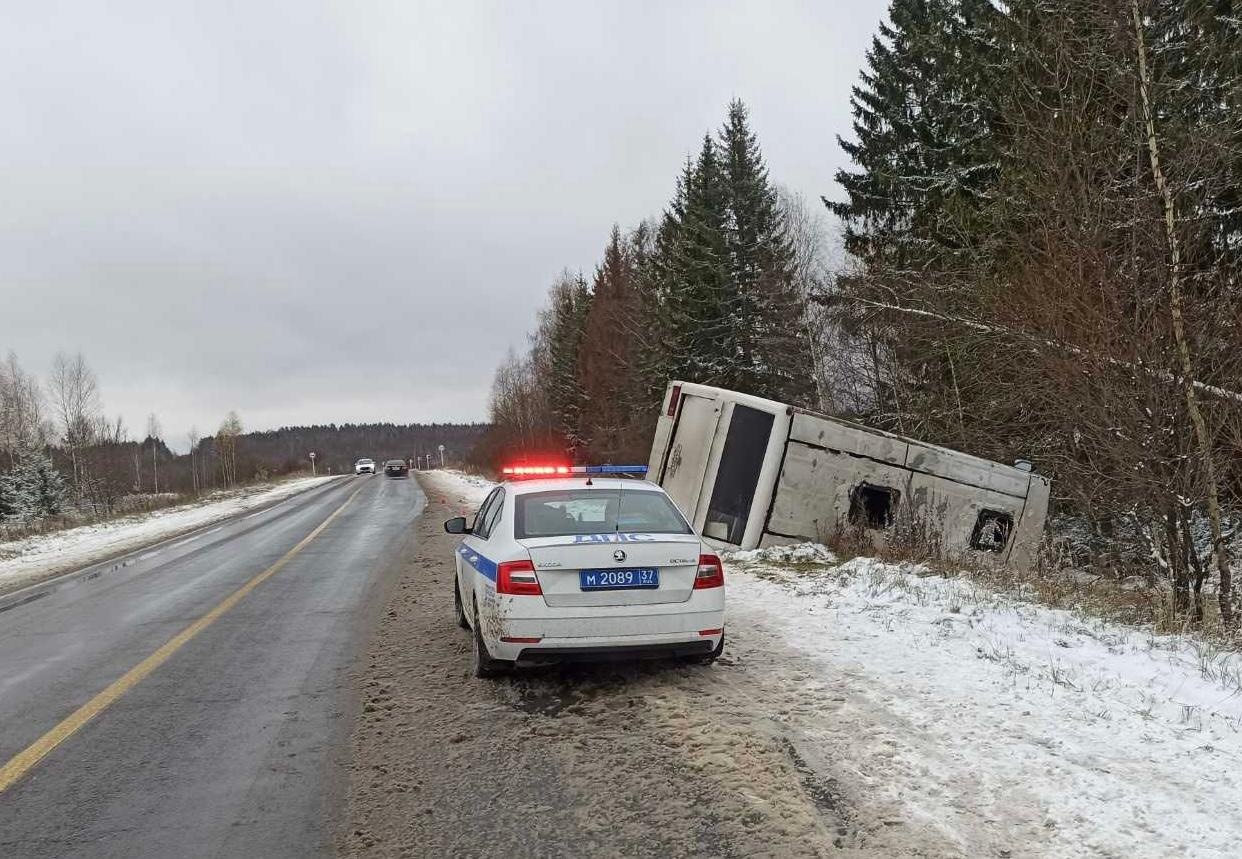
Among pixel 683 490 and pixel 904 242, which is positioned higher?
pixel 904 242

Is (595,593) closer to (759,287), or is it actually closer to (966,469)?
(966,469)

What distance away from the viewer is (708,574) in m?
5.32

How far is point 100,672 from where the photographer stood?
626 centimetres

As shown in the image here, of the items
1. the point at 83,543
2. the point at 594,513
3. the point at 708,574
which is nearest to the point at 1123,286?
the point at 708,574

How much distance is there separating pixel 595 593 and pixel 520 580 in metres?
0.51

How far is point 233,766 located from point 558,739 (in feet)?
5.90

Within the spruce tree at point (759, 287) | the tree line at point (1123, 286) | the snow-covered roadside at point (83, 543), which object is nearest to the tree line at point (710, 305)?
the spruce tree at point (759, 287)

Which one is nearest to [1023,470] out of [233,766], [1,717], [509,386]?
[233,766]

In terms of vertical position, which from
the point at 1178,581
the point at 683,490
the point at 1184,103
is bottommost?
the point at 1178,581

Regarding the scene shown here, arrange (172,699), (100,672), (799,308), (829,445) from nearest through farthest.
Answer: (172,699) < (100,672) < (829,445) < (799,308)

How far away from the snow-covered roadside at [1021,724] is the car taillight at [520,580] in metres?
1.81

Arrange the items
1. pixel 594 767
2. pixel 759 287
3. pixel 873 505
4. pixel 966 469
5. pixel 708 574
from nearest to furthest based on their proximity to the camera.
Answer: pixel 594 767 → pixel 708 574 → pixel 966 469 → pixel 873 505 → pixel 759 287

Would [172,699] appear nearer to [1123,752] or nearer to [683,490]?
[1123,752]

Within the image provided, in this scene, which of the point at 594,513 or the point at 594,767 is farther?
the point at 594,513
